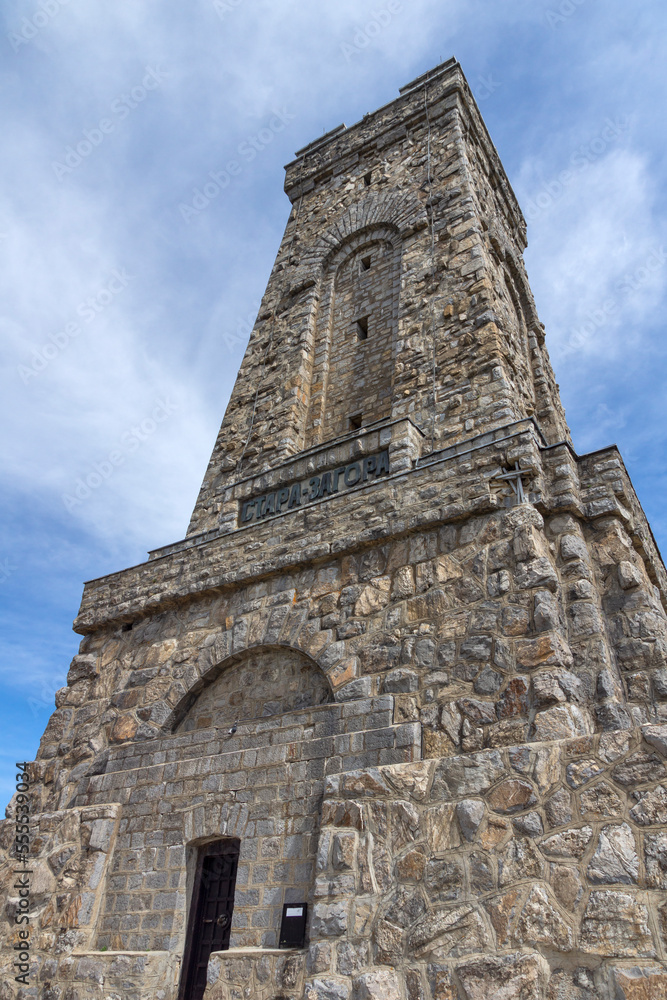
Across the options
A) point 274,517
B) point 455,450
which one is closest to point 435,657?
point 455,450

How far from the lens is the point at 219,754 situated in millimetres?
6598

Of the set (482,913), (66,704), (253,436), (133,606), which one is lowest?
(482,913)

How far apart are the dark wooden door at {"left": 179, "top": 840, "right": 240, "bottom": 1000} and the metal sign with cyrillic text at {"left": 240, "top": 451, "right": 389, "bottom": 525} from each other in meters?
3.51

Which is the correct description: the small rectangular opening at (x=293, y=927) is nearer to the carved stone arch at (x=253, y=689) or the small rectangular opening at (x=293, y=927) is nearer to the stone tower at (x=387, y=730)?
the stone tower at (x=387, y=730)

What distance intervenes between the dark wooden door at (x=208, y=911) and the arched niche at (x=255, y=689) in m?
1.13

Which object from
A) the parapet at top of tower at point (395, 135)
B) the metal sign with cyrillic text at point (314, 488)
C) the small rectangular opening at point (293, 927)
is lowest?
the small rectangular opening at point (293, 927)

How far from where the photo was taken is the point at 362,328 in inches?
443

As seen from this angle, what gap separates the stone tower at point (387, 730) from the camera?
4484 millimetres

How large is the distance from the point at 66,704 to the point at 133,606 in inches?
52.6

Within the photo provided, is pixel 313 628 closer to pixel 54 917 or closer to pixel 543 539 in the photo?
pixel 543 539

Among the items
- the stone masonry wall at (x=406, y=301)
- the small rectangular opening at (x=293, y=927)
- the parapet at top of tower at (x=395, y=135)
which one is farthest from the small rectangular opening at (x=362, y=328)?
the small rectangular opening at (x=293, y=927)

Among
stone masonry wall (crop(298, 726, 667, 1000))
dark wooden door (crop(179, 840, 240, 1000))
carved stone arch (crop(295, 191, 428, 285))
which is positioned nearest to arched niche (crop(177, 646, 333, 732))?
dark wooden door (crop(179, 840, 240, 1000))

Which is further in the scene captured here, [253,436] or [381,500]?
[253,436]

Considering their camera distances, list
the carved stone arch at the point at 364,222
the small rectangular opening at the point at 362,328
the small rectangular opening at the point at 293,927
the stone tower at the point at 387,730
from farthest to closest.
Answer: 1. the carved stone arch at the point at 364,222
2. the small rectangular opening at the point at 362,328
3. the small rectangular opening at the point at 293,927
4. the stone tower at the point at 387,730
